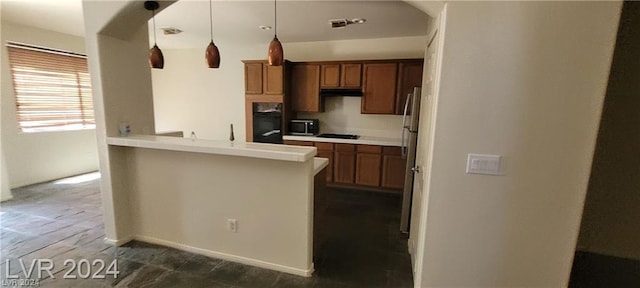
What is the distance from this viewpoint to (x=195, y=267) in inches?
95.9

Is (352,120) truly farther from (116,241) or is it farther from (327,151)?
(116,241)

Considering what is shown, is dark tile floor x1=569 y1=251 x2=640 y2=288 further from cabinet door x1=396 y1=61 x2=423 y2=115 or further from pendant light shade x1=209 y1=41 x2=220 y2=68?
pendant light shade x1=209 y1=41 x2=220 y2=68

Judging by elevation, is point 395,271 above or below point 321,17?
below

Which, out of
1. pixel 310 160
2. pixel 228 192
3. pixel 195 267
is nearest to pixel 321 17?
pixel 310 160

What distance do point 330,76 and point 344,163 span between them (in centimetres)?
151

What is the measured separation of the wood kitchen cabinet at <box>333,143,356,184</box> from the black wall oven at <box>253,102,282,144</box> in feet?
3.62

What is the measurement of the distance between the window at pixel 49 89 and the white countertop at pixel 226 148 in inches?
108

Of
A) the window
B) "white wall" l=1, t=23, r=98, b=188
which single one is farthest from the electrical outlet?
"white wall" l=1, t=23, r=98, b=188

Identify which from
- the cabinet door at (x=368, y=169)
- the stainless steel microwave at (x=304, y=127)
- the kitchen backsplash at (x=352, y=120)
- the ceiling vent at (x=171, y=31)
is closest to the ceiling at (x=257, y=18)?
the ceiling vent at (x=171, y=31)

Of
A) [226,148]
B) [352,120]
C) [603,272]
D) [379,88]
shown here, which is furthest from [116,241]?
[603,272]

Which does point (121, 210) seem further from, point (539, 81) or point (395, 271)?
point (539, 81)

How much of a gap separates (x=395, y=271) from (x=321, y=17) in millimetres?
3027

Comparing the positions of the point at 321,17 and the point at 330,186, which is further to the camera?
the point at 330,186

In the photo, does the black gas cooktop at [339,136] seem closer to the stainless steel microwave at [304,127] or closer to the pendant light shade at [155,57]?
the stainless steel microwave at [304,127]
